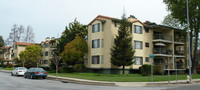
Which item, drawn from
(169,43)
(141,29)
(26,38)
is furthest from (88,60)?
(26,38)

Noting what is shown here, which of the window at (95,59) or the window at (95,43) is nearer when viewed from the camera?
the window at (95,59)

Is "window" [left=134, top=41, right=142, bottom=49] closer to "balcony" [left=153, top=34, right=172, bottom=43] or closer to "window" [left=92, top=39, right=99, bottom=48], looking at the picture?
"balcony" [left=153, top=34, right=172, bottom=43]

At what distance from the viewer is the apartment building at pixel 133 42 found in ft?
111

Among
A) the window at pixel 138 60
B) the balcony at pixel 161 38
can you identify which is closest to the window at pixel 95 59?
the window at pixel 138 60

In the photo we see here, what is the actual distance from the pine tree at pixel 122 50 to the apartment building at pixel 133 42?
1.40 meters

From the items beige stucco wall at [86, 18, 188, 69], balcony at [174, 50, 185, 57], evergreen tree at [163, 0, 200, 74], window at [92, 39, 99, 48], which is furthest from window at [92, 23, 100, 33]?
balcony at [174, 50, 185, 57]

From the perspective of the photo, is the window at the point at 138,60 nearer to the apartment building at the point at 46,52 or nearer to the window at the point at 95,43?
the window at the point at 95,43

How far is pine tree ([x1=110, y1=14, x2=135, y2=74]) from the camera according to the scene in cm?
3075

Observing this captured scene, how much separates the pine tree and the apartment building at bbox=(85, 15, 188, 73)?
1.40 metres

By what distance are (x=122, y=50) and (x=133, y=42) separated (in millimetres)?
5172

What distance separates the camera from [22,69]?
31172mm

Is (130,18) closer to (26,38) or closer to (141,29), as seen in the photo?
(141,29)

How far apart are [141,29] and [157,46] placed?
5.83 meters

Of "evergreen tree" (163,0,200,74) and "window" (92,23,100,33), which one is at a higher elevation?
"evergreen tree" (163,0,200,74)
